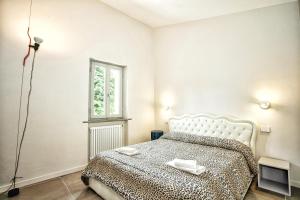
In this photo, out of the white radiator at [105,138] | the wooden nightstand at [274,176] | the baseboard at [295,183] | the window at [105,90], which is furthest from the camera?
the window at [105,90]

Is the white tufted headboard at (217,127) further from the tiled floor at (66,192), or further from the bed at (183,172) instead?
the tiled floor at (66,192)

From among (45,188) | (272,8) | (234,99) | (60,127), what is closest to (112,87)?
(60,127)

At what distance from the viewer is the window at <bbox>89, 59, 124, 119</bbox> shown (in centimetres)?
351

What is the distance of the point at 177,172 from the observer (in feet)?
6.29

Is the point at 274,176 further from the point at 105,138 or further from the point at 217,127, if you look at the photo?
the point at 105,138

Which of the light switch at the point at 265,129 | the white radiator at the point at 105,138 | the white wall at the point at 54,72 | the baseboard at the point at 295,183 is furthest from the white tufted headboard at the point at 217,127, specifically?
the white wall at the point at 54,72

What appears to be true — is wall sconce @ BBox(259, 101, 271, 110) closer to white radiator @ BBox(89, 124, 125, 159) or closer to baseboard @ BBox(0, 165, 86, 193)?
white radiator @ BBox(89, 124, 125, 159)

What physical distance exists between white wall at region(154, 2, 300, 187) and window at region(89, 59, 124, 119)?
124cm

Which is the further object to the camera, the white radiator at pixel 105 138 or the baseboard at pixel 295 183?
the white radiator at pixel 105 138

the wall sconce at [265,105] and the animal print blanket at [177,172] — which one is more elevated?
the wall sconce at [265,105]

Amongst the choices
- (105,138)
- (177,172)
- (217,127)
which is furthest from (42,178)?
(217,127)

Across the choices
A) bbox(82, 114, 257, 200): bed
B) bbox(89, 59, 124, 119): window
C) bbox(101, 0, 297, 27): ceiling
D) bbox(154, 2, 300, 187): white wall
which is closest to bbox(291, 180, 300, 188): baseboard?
bbox(154, 2, 300, 187): white wall

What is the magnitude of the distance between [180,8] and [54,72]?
269 cm

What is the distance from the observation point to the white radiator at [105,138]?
3.35 metres
